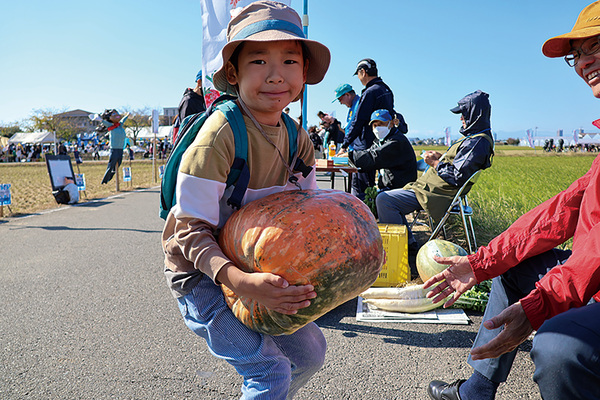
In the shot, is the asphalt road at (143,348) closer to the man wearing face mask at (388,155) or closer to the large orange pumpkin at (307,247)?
the large orange pumpkin at (307,247)

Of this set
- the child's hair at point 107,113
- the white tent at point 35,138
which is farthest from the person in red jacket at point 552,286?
the white tent at point 35,138

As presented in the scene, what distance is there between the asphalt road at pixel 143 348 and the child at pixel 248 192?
103cm

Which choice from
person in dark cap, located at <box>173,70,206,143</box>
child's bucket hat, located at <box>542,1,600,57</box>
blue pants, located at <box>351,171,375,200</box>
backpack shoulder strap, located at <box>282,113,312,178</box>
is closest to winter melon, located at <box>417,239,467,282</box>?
child's bucket hat, located at <box>542,1,600,57</box>

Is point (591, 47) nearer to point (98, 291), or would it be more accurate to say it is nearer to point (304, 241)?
point (304, 241)

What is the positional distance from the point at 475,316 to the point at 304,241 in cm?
283

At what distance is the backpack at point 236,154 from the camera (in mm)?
1444

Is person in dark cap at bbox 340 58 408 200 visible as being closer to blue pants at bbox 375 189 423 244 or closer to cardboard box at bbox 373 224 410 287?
blue pants at bbox 375 189 423 244

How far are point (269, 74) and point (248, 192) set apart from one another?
43 cm

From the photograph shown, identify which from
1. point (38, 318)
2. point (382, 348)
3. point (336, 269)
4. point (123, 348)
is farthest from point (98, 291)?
point (336, 269)

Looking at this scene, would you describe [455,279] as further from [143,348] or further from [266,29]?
[143,348]

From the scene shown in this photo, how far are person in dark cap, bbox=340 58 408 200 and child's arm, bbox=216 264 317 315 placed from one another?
5056 mm

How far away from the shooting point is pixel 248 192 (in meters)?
1.54

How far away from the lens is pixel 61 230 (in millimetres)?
6984

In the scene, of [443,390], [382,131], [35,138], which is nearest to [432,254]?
[443,390]
